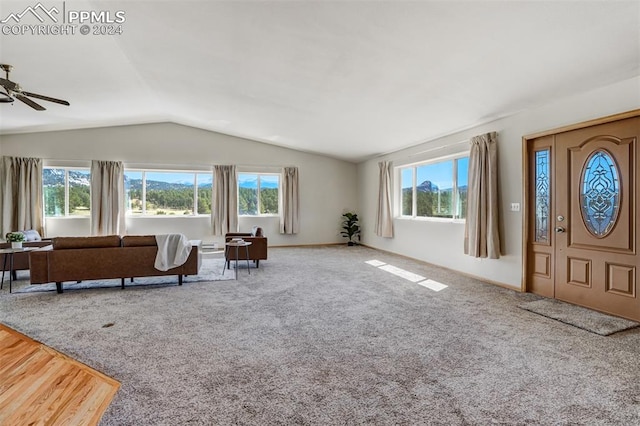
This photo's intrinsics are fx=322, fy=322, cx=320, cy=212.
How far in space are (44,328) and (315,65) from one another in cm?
402

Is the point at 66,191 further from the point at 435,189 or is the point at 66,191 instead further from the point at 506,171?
the point at 506,171

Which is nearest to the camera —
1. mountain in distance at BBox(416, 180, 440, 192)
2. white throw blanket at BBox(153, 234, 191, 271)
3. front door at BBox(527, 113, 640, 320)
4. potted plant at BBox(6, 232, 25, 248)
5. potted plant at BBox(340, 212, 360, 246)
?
front door at BBox(527, 113, 640, 320)

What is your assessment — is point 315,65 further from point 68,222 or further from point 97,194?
point 68,222

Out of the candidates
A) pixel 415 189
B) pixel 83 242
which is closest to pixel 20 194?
pixel 83 242

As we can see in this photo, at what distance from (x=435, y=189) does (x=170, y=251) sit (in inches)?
196

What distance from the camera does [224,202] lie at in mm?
8586

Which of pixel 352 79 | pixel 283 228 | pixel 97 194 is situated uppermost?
pixel 352 79

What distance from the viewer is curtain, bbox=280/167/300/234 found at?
911 centimetres

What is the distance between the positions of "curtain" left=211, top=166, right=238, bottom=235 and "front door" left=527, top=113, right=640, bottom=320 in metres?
6.73

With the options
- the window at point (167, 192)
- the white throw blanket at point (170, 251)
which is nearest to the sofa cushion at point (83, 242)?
the white throw blanket at point (170, 251)

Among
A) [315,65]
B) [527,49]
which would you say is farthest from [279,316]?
[527,49]

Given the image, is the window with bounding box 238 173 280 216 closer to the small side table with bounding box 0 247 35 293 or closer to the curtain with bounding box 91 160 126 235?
the curtain with bounding box 91 160 126 235

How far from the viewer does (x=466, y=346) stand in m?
2.71

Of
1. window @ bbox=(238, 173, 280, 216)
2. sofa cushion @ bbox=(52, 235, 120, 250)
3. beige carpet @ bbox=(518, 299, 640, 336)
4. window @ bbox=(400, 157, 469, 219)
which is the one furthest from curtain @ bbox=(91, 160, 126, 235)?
beige carpet @ bbox=(518, 299, 640, 336)
